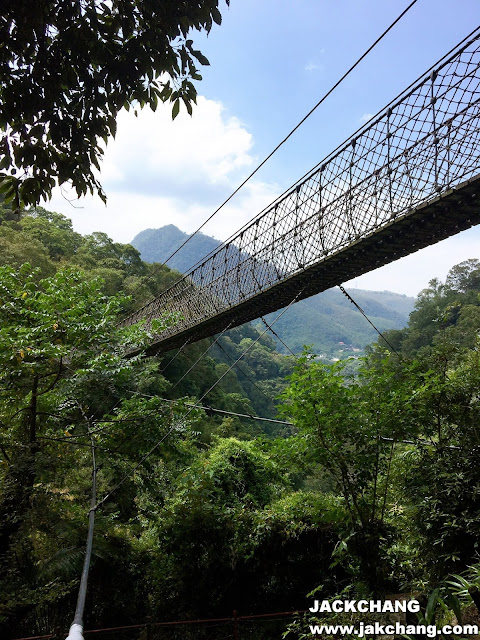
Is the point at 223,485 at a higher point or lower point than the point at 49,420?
lower

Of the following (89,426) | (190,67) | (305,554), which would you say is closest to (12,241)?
(89,426)

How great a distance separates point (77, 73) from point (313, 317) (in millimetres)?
68663

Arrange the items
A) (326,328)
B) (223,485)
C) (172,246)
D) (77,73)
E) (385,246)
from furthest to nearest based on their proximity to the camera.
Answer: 1. (172,246)
2. (326,328)
3. (223,485)
4. (385,246)
5. (77,73)

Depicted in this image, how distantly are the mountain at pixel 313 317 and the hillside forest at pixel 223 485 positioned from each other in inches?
1252

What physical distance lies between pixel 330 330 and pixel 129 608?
63689 mm

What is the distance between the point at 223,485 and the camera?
5391 mm

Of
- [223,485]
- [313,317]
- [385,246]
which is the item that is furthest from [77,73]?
[313,317]

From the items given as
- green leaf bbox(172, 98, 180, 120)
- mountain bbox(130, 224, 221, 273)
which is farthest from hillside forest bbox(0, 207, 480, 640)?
mountain bbox(130, 224, 221, 273)

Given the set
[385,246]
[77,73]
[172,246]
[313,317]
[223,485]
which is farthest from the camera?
[172,246]

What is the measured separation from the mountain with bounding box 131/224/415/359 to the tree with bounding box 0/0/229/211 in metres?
34.7

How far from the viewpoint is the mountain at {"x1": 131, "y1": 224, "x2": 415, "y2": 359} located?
192ft

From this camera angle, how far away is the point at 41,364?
10.0 feet

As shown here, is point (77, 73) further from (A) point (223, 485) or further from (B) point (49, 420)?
(A) point (223, 485)

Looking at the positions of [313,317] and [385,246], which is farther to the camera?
[313,317]
